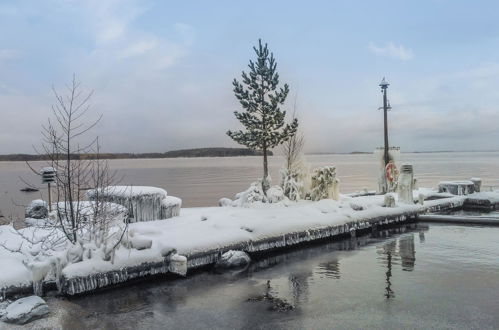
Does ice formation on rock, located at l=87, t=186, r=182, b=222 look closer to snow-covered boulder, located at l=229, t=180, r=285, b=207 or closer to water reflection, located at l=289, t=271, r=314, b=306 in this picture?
snow-covered boulder, located at l=229, t=180, r=285, b=207

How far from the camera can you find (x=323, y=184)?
19.2 metres

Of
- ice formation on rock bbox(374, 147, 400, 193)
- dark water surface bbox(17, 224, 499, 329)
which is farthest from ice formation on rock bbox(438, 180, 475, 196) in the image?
dark water surface bbox(17, 224, 499, 329)

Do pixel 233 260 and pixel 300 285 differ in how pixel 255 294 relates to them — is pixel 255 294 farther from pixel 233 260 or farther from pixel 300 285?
pixel 233 260

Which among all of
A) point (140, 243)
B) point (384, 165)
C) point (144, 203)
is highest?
point (384, 165)

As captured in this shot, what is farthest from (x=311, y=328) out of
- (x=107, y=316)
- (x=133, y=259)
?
(x=133, y=259)

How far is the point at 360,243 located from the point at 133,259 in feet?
26.9

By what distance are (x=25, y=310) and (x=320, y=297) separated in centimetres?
556

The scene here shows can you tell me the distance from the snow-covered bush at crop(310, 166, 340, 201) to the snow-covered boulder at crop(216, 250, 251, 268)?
7.93 meters

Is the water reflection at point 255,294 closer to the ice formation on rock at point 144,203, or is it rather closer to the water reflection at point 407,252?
the water reflection at point 407,252

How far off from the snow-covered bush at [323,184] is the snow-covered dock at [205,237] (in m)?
0.98

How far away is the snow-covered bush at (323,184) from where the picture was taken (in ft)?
63.0

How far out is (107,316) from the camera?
807cm

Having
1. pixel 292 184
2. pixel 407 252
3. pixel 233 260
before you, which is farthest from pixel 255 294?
pixel 292 184

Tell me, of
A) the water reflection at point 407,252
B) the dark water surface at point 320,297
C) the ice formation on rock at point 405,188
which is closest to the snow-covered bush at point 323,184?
the ice formation on rock at point 405,188
